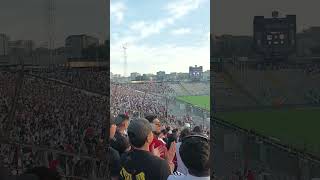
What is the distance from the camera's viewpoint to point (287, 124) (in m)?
3.53

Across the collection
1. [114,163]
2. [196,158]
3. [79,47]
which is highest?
[79,47]

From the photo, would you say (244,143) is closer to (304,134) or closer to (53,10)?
(304,134)

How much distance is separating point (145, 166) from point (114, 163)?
1.62 ft

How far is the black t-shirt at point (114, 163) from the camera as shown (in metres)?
3.54

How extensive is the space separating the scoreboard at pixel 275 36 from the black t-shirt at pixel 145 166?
1082 mm

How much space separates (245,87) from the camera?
368 cm

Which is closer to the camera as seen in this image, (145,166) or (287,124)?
(145,166)

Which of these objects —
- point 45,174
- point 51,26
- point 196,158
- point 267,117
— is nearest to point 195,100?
point 51,26

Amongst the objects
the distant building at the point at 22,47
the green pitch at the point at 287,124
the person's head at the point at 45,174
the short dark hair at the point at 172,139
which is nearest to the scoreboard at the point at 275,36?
the green pitch at the point at 287,124

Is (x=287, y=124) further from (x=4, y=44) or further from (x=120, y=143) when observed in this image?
(x=4, y=44)

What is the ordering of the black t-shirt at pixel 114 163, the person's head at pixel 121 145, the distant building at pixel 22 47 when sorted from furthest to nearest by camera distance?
the distant building at pixel 22 47 < the person's head at pixel 121 145 < the black t-shirt at pixel 114 163

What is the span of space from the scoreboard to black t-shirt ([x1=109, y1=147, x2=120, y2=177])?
4.19 ft

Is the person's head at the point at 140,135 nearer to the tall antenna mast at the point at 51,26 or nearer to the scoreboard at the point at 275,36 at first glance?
the scoreboard at the point at 275,36

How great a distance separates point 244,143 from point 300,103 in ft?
1.70
